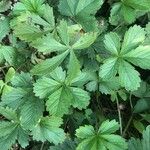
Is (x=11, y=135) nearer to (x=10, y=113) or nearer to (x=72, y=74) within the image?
(x=10, y=113)

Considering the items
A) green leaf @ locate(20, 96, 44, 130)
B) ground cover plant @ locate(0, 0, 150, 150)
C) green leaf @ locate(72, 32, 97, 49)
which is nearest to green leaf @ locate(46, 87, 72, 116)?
ground cover plant @ locate(0, 0, 150, 150)

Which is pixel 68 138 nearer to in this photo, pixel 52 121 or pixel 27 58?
pixel 52 121

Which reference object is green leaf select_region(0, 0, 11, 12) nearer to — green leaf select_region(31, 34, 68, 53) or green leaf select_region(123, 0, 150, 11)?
green leaf select_region(31, 34, 68, 53)

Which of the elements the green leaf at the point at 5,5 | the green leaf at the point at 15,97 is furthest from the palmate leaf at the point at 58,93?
the green leaf at the point at 5,5

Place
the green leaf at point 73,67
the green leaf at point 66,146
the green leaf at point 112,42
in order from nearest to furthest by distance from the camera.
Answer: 1. the green leaf at point 73,67
2. the green leaf at point 112,42
3. the green leaf at point 66,146

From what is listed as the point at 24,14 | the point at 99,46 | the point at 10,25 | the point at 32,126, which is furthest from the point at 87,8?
the point at 32,126

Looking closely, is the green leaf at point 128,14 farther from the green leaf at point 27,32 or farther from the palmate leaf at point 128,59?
the green leaf at point 27,32

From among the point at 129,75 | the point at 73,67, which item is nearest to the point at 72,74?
the point at 73,67
